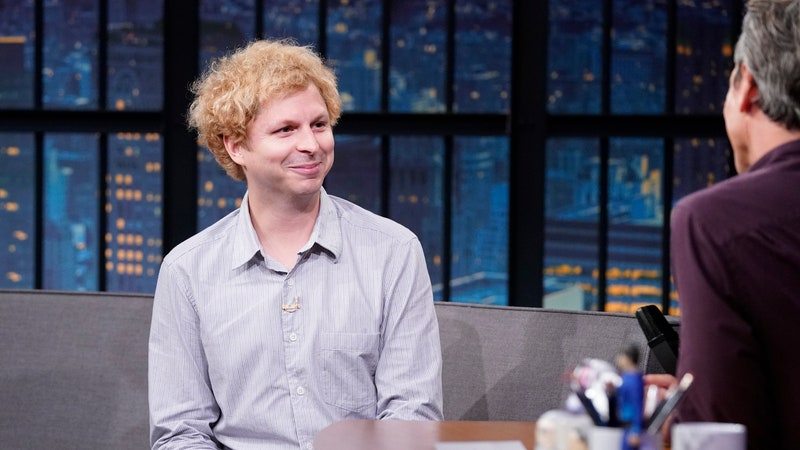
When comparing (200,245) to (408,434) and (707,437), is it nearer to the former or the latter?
(408,434)

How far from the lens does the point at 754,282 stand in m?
1.32

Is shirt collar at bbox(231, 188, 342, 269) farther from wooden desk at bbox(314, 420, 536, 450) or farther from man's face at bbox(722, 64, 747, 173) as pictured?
man's face at bbox(722, 64, 747, 173)

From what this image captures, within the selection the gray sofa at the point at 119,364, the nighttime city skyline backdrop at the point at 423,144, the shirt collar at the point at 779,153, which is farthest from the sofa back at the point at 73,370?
the shirt collar at the point at 779,153

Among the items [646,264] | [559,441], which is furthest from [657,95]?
[559,441]

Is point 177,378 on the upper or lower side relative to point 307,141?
lower

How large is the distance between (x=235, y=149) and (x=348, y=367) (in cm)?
55

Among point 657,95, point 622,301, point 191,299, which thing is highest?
point 657,95

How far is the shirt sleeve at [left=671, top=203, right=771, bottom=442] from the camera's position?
4.33 ft

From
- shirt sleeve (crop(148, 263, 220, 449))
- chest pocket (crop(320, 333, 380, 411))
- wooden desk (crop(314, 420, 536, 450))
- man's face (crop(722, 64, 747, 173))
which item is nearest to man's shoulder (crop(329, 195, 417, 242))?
chest pocket (crop(320, 333, 380, 411))

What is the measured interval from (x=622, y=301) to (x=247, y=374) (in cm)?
295

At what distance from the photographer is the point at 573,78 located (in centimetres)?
477

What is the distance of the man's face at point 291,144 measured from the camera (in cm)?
222

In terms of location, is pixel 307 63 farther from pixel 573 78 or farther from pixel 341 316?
pixel 573 78

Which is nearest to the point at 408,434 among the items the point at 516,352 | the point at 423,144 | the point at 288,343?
the point at 288,343
